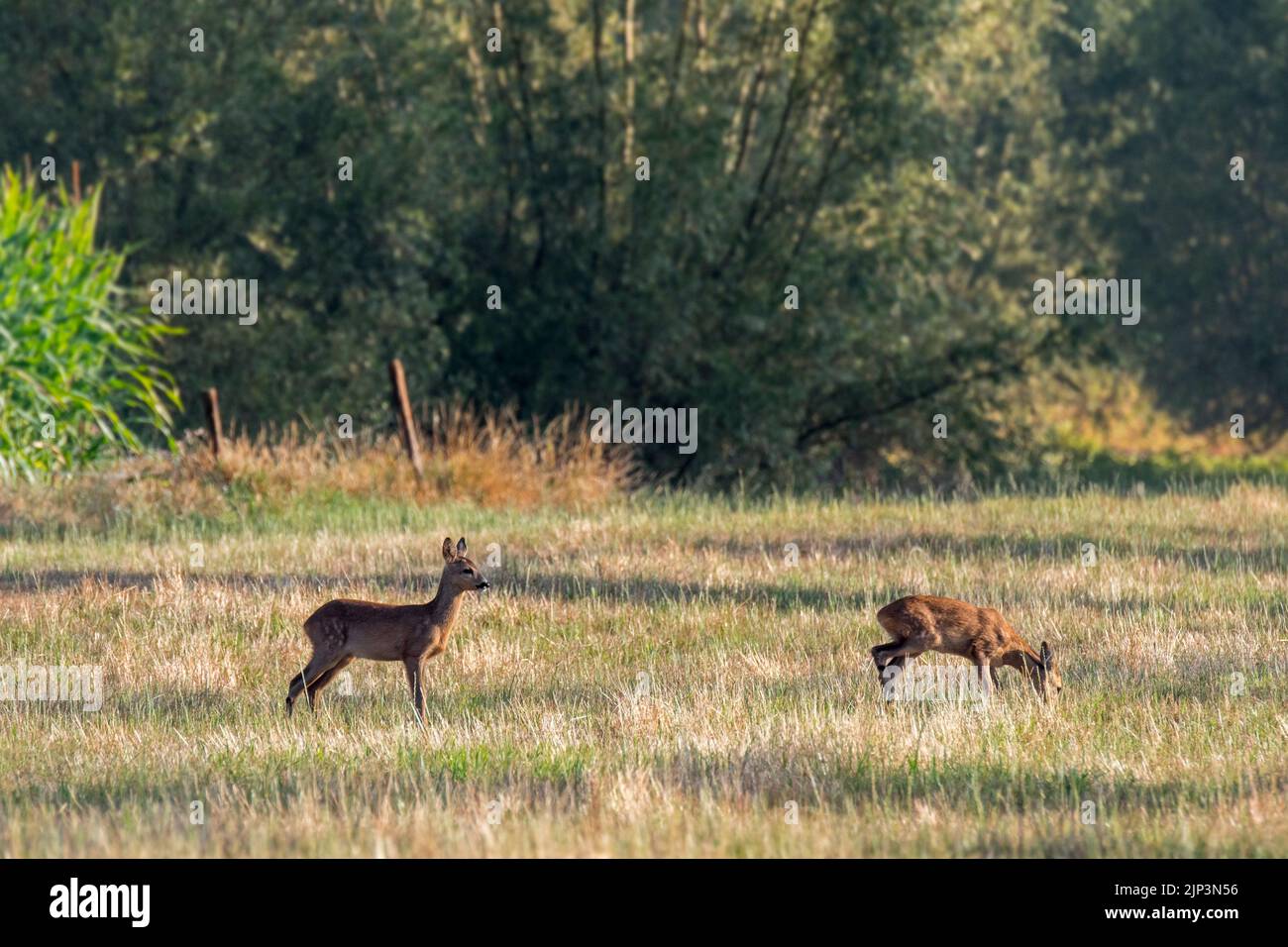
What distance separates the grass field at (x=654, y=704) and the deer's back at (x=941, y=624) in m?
0.35

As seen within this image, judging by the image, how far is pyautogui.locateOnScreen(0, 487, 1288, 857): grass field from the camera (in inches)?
278

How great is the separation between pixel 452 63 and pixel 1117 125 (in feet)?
57.9

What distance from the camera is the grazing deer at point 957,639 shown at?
33.0 ft

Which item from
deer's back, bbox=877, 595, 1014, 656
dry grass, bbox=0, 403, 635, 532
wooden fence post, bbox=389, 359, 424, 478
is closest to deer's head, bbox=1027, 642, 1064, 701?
deer's back, bbox=877, 595, 1014, 656

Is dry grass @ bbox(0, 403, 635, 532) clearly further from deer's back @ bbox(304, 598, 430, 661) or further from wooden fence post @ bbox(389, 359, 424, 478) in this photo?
deer's back @ bbox(304, 598, 430, 661)

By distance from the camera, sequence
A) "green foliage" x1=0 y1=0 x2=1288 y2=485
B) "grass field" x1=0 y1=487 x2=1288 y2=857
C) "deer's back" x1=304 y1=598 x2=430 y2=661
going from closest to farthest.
→ "grass field" x1=0 y1=487 x2=1288 y2=857
"deer's back" x1=304 y1=598 x2=430 y2=661
"green foliage" x1=0 y1=0 x2=1288 y2=485

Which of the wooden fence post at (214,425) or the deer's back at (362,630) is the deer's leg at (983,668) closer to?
the deer's back at (362,630)

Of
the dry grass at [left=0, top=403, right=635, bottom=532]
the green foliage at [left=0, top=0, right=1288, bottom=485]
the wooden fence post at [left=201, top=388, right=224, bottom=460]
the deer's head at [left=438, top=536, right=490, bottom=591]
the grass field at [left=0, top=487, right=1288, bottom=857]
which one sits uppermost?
the green foliage at [left=0, top=0, right=1288, bottom=485]

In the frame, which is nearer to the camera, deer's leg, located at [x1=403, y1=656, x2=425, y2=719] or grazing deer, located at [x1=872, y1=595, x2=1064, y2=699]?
deer's leg, located at [x1=403, y1=656, x2=425, y2=719]

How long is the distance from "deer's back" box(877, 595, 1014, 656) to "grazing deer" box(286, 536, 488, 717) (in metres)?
2.24

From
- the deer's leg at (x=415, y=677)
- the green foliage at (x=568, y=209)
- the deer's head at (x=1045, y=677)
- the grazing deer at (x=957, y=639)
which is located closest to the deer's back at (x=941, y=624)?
the grazing deer at (x=957, y=639)

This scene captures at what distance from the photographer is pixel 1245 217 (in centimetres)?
3797

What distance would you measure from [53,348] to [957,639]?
38.2 ft

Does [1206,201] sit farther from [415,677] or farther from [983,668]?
[415,677]
